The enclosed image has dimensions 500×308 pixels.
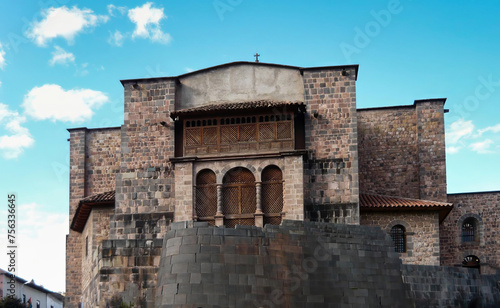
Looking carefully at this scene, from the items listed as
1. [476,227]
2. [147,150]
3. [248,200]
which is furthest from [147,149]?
[476,227]

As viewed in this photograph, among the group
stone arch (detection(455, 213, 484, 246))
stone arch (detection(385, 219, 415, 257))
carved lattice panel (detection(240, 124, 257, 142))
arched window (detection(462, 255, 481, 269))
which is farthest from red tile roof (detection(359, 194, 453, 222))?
arched window (detection(462, 255, 481, 269))

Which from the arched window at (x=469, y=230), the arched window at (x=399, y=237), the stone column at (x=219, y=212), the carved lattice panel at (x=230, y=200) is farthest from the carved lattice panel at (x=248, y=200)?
the arched window at (x=469, y=230)

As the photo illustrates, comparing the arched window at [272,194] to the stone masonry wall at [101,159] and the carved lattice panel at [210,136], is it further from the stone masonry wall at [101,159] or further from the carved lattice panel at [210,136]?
the stone masonry wall at [101,159]

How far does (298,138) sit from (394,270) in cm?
913

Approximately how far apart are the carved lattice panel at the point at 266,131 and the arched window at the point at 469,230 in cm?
1403

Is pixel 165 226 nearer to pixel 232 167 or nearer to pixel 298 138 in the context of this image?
pixel 232 167

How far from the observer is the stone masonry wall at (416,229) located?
33750mm

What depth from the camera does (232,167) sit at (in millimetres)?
33812

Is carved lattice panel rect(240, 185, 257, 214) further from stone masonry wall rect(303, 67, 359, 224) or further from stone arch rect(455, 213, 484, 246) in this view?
stone arch rect(455, 213, 484, 246)

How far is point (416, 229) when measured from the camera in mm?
34188

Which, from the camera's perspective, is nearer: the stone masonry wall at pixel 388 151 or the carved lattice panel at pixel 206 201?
the carved lattice panel at pixel 206 201

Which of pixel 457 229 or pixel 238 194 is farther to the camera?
pixel 457 229

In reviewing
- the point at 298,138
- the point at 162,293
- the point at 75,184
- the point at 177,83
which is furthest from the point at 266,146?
the point at 75,184

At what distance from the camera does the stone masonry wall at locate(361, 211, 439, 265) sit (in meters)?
33.8
